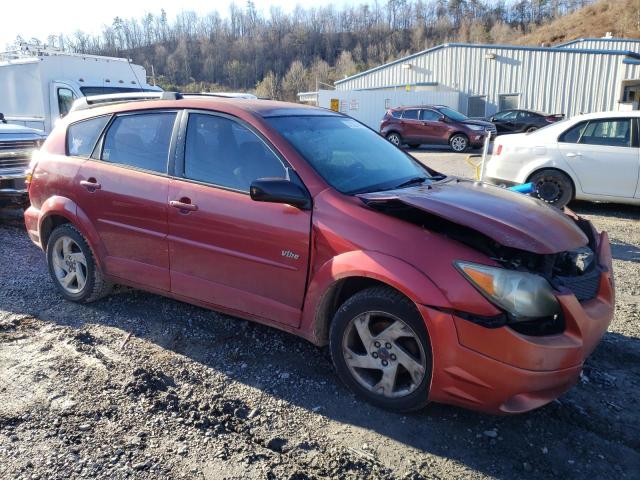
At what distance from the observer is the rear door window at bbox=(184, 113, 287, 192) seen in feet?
11.9

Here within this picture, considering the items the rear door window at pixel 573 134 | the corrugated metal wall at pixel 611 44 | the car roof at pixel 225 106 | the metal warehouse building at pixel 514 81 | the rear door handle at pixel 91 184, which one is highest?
the corrugated metal wall at pixel 611 44

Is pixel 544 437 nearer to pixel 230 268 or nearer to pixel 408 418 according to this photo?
pixel 408 418

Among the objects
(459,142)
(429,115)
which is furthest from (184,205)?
(429,115)

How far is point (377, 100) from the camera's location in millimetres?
28641

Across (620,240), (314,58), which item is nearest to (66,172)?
(620,240)

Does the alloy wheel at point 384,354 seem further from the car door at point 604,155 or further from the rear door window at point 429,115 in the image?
the rear door window at point 429,115

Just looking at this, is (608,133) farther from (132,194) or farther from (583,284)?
(132,194)

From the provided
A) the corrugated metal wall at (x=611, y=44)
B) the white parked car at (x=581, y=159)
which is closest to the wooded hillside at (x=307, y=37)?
the corrugated metal wall at (x=611, y=44)

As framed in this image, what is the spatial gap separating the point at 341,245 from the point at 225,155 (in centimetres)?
118

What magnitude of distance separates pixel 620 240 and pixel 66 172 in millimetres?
6296

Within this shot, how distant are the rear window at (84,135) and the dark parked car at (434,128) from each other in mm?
16241

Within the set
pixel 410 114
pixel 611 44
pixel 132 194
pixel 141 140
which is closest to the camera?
pixel 132 194

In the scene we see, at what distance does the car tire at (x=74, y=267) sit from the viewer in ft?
15.1

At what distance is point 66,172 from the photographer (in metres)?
4.60
